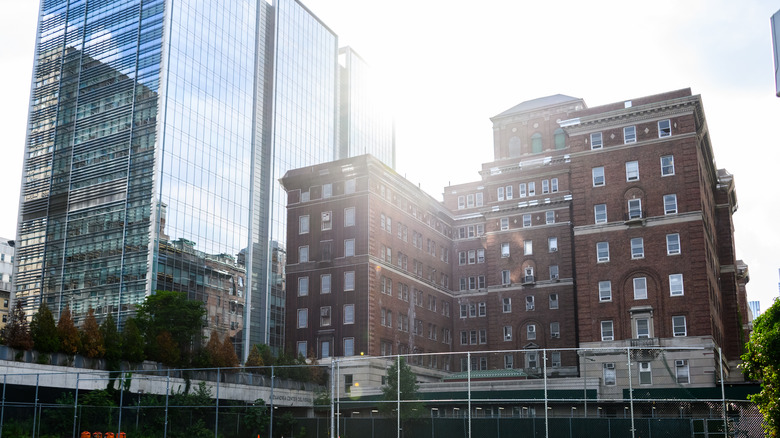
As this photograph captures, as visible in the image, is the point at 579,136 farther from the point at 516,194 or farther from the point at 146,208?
the point at 146,208

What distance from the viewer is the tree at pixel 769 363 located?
2734 centimetres

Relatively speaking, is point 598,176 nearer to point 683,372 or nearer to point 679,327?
point 679,327

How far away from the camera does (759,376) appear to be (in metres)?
29.8

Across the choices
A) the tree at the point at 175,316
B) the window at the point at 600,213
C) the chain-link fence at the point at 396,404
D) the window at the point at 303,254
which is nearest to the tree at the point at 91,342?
the chain-link fence at the point at 396,404

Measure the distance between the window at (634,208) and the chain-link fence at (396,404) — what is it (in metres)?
13.7

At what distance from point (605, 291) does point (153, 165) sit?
70.1m

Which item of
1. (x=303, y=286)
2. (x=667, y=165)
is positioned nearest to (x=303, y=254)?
(x=303, y=286)

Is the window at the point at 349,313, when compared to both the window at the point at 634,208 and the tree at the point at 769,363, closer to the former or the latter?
the window at the point at 634,208

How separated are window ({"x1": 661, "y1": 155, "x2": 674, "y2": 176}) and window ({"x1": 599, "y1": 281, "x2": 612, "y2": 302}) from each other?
11563mm

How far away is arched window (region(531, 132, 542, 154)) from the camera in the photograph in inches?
4532

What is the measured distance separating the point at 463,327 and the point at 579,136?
135 ft

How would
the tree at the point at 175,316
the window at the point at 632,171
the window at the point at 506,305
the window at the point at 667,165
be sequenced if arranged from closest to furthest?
the window at the point at 667,165 < the window at the point at 632,171 < the tree at the point at 175,316 < the window at the point at 506,305

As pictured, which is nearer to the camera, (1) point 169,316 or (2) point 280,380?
(2) point 280,380

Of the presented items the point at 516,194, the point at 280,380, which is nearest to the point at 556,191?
the point at 516,194
